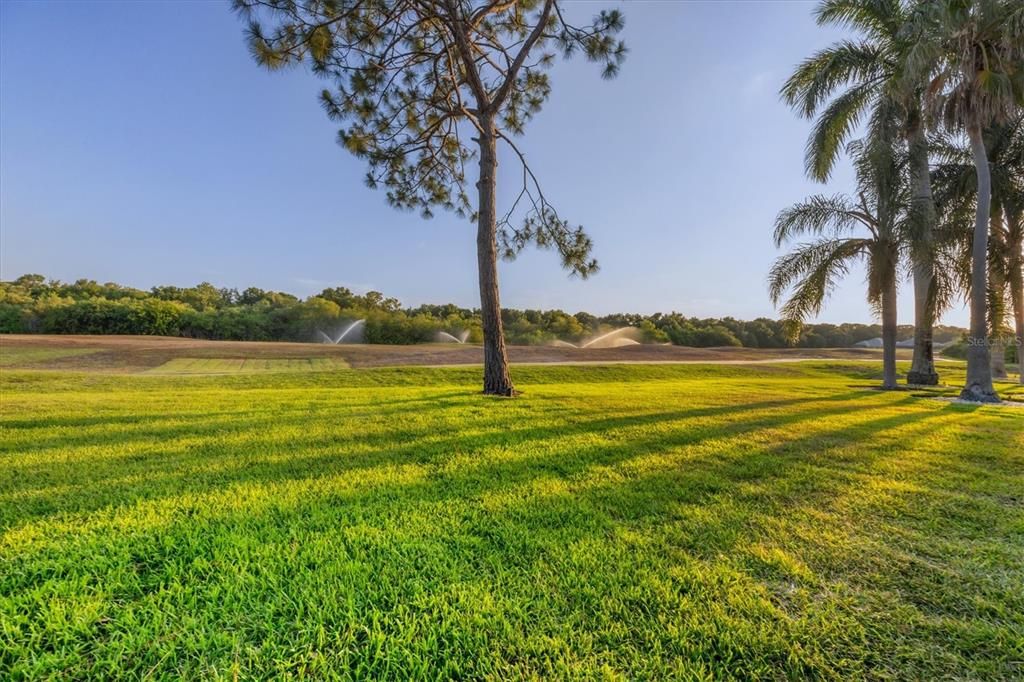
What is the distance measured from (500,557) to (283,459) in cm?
248

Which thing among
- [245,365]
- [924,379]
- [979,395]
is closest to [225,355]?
[245,365]

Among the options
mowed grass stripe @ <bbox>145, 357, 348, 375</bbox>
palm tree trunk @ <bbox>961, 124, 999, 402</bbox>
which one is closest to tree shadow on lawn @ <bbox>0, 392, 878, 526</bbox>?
palm tree trunk @ <bbox>961, 124, 999, 402</bbox>

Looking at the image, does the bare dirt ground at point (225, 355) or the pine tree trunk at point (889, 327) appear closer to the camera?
the pine tree trunk at point (889, 327)

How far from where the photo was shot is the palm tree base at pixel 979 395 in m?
8.91

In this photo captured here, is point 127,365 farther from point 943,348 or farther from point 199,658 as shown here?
point 943,348

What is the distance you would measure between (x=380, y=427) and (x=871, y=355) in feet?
116

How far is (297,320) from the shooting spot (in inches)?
1510

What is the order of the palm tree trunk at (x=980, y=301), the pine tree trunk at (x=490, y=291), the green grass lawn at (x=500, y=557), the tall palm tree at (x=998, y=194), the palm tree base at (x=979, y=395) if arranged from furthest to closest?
1. the tall palm tree at (x=998, y=194)
2. the palm tree trunk at (x=980, y=301)
3. the palm tree base at (x=979, y=395)
4. the pine tree trunk at (x=490, y=291)
5. the green grass lawn at (x=500, y=557)

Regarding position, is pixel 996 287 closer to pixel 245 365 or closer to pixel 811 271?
pixel 811 271

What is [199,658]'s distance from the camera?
136cm

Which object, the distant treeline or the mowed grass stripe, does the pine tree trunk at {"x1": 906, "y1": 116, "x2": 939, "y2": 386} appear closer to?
the distant treeline

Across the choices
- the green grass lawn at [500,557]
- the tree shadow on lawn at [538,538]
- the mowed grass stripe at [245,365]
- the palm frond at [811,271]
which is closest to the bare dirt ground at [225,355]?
the mowed grass stripe at [245,365]

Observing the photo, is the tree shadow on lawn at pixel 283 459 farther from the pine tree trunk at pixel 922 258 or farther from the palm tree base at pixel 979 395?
the pine tree trunk at pixel 922 258

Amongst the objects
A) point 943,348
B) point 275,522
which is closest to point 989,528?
point 275,522
